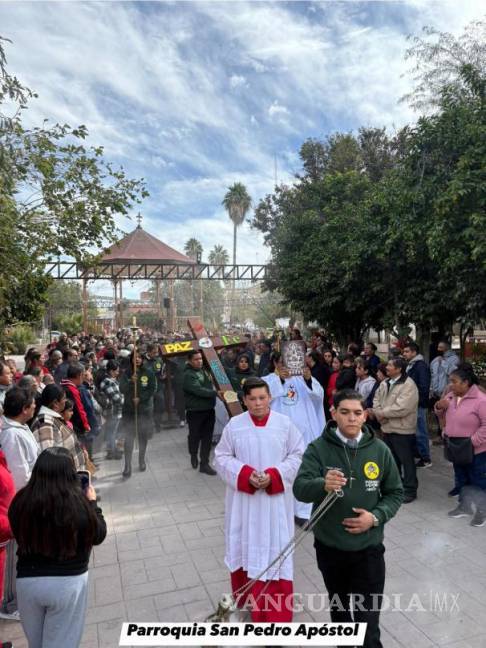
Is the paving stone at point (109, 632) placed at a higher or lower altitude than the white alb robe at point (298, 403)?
lower

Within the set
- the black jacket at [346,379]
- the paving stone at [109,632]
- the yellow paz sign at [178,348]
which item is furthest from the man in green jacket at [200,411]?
the paving stone at [109,632]

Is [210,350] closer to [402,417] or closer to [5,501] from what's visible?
[402,417]

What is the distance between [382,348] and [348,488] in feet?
83.7

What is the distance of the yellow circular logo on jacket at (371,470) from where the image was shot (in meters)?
2.77

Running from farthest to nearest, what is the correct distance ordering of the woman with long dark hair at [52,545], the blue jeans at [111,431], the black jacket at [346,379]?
the blue jeans at [111,431], the black jacket at [346,379], the woman with long dark hair at [52,545]

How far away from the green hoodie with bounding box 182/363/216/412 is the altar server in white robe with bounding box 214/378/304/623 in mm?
3571

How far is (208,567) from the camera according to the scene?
172 inches

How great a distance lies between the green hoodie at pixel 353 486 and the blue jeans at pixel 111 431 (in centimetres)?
568

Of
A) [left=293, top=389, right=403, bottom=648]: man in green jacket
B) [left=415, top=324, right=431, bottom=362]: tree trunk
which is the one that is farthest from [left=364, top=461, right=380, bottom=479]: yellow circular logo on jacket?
[left=415, top=324, right=431, bottom=362]: tree trunk

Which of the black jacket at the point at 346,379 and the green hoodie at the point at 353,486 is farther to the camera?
the black jacket at the point at 346,379

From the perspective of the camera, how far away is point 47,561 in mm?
2373

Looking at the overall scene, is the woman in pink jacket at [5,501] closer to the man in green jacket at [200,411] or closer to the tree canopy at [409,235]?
the man in green jacket at [200,411]

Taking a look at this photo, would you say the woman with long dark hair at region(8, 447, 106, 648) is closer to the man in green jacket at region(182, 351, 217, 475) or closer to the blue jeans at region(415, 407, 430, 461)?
the man in green jacket at region(182, 351, 217, 475)
